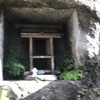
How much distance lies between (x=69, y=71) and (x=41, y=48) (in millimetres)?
1283

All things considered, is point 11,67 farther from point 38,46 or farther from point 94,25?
point 94,25

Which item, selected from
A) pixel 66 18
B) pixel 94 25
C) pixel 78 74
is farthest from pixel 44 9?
pixel 78 74

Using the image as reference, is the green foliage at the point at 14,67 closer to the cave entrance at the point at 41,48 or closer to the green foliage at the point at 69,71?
the cave entrance at the point at 41,48

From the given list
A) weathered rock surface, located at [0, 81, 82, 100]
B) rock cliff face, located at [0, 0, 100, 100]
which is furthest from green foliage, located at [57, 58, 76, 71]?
weathered rock surface, located at [0, 81, 82, 100]

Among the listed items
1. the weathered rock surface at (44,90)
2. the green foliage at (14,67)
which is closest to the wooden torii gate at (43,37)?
the green foliage at (14,67)

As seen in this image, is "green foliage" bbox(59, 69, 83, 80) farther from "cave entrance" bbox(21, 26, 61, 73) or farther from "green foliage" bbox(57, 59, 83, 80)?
"cave entrance" bbox(21, 26, 61, 73)

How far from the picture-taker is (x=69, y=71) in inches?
287

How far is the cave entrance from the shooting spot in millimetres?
7395

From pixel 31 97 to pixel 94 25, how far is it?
2373 mm

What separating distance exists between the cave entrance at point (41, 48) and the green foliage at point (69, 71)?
30cm

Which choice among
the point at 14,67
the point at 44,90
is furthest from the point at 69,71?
the point at 14,67

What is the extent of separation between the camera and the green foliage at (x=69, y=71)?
22.7 feet

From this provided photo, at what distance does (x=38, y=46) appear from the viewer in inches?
321

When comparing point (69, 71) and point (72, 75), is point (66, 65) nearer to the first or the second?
point (69, 71)
